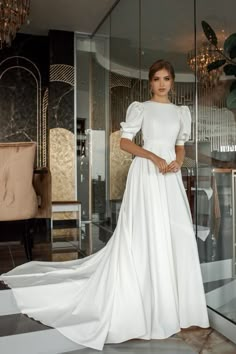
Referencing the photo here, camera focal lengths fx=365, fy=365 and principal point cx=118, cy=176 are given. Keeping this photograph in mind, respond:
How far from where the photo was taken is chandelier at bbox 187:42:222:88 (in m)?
2.20

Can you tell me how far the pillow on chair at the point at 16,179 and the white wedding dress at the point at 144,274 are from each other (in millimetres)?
758

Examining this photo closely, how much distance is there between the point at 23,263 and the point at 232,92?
75.4 inches

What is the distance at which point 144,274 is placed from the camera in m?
1.87

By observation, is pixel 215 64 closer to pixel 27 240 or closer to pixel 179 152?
pixel 179 152

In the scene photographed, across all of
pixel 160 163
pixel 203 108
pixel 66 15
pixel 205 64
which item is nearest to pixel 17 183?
pixel 160 163

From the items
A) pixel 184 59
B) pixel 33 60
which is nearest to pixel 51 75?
pixel 33 60

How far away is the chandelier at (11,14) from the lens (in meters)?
3.72

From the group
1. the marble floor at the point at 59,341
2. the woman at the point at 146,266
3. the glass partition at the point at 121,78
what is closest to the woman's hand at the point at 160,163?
the woman at the point at 146,266

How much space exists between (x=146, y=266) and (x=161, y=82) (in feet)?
3.24

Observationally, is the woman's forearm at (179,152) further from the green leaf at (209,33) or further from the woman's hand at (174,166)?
the green leaf at (209,33)

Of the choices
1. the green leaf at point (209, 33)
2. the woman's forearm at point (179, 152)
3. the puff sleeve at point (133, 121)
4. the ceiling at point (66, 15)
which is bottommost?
the woman's forearm at point (179, 152)

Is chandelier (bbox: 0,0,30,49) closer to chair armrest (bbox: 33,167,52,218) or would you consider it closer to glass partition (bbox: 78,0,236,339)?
glass partition (bbox: 78,0,236,339)

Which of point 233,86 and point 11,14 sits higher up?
point 11,14

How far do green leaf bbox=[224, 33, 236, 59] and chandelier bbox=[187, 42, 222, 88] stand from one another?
76 millimetres
